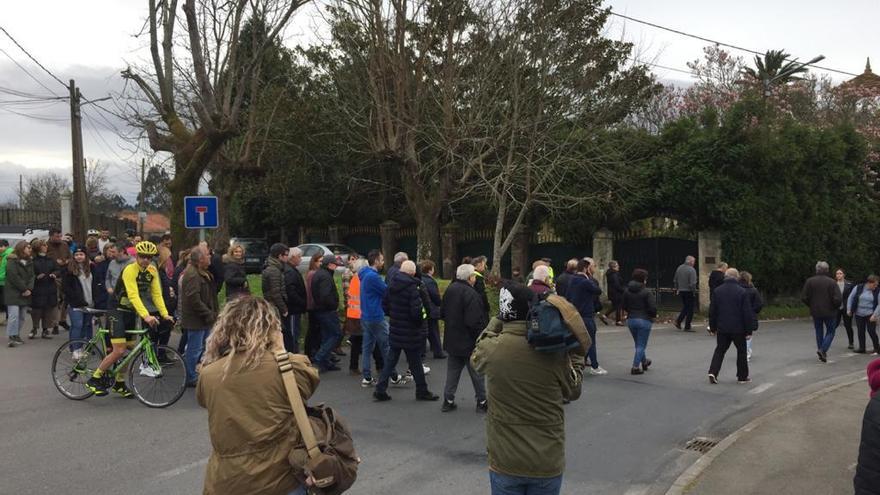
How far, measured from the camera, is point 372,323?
9.44m

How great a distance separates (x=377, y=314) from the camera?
30.9 feet

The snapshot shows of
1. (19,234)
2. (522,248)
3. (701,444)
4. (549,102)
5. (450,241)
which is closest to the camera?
(701,444)

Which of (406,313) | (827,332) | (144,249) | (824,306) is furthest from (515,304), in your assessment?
(827,332)

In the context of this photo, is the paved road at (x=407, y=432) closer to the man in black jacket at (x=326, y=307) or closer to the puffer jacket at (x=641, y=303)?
the man in black jacket at (x=326, y=307)

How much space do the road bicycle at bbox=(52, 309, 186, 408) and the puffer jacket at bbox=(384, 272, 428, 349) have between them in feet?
8.36

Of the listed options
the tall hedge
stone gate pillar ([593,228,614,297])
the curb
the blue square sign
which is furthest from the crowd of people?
the tall hedge

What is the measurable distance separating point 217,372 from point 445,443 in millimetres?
4410

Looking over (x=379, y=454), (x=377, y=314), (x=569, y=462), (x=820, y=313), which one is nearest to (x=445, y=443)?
(x=379, y=454)

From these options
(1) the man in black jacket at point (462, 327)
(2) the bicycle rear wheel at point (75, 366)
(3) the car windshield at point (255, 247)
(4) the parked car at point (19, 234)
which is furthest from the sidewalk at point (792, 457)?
(3) the car windshield at point (255, 247)

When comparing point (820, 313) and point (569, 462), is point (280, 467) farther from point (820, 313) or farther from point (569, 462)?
point (820, 313)

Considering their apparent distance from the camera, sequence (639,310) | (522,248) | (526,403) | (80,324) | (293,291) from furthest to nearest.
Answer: (522,248) → (80,324) → (639,310) → (293,291) → (526,403)

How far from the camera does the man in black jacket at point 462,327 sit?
322 inches

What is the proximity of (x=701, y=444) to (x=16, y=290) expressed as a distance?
37.6ft

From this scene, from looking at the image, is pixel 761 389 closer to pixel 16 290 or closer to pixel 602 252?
pixel 602 252
